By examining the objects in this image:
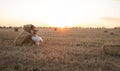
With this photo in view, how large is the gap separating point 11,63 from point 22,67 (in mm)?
1297

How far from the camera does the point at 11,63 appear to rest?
13.7 meters

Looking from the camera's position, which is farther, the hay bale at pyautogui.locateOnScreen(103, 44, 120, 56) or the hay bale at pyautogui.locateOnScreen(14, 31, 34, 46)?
the hay bale at pyautogui.locateOnScreen(14, 31, 34, 46)


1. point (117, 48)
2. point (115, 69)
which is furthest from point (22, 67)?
point (117, 48)

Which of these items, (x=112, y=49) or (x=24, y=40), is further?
(x=24, y=40)

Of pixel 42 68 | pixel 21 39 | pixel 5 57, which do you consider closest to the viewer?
pixel 42 68

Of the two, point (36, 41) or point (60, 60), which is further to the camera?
point (36, 41)

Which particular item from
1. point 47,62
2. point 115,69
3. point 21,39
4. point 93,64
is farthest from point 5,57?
point 21,39

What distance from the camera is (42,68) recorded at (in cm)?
1238

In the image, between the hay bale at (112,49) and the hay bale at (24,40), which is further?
the hay bale at (24,40)

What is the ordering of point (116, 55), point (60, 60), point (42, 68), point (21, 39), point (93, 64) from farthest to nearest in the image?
point (21, 39)
point (116, 55)
point (60, 60)
point (93, 64)
point (42, 68)

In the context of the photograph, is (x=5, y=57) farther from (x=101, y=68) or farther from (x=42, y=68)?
(x=101, y=68)

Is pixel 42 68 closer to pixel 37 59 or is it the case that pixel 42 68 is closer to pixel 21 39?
pixel 37 59

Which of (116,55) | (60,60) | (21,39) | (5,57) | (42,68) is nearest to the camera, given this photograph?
(42,68)

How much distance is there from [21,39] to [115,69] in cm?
1256
